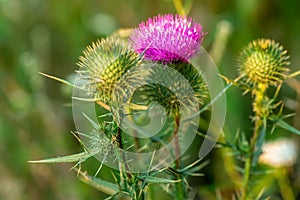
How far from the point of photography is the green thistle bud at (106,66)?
1660 mm

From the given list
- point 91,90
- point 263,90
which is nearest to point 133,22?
point 263,90

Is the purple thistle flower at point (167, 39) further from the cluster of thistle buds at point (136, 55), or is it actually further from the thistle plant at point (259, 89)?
the thistle plant at point (259, 89)

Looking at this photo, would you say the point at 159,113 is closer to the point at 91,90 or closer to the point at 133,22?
the point at 91,90

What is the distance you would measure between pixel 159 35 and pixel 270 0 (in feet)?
10.2

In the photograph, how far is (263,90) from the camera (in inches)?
80.3

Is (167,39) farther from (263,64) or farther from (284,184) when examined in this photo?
(284,184)

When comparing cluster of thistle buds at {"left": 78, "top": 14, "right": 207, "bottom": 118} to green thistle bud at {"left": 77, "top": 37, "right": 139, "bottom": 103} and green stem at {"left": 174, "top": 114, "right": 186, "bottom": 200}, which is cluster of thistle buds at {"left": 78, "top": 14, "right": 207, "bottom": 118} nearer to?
green thistle bud at {"left": 77, "top": 37, "right": 139, "bottom": 103}

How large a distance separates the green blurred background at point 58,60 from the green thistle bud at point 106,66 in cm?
144

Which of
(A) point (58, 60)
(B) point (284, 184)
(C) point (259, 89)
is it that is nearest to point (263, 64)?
(C) point (259, 89)

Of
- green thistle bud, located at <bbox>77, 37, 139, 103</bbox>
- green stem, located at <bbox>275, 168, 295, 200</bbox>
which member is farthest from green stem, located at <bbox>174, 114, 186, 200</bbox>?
green stem, located at <bbox>275, 168, 295, 200</bbox>

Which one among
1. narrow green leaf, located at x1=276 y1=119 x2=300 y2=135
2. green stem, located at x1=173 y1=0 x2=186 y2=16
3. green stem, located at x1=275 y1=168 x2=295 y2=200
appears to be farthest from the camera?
green stem, located at x1=275 y1=168 x2=295 y2=200

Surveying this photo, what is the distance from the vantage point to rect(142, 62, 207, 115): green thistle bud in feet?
6.01

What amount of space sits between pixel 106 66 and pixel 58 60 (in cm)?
292

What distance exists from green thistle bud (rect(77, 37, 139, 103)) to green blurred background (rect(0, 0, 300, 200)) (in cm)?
144
